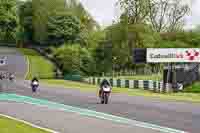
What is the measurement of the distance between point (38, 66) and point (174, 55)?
153 feet

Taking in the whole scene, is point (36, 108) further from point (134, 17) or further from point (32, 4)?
point (32, 4)

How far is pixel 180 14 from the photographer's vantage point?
335 feet

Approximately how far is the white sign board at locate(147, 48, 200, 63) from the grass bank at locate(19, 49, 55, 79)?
3320 centimetres

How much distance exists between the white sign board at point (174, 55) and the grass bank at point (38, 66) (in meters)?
33.2

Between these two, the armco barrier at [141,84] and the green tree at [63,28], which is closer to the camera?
the armco barrier at [141,84]

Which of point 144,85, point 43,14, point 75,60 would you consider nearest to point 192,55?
point 144,85

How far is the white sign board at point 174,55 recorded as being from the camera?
48.2 meters

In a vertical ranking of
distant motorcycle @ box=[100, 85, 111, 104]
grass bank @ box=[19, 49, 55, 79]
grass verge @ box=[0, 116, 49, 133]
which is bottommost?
grass verge @ box=[0, 116, 49, 133]

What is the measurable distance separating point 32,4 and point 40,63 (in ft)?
104

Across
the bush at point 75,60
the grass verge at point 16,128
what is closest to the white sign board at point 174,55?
the grass verge at point 16,128

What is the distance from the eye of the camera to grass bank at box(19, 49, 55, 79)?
8254cm

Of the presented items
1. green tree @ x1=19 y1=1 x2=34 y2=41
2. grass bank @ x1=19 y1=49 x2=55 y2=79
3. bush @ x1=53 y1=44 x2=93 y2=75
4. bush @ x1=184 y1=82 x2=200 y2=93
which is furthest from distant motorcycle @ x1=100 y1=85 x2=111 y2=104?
green tree @ x1=19 y1=1 x2=34 y2=41

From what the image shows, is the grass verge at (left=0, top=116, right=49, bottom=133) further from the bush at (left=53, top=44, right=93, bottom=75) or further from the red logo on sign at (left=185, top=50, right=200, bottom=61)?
the bush at (left=53, top=44, right=93, bottom=75)

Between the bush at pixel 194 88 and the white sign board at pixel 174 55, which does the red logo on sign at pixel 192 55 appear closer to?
the white sign board at pixel 174 55
